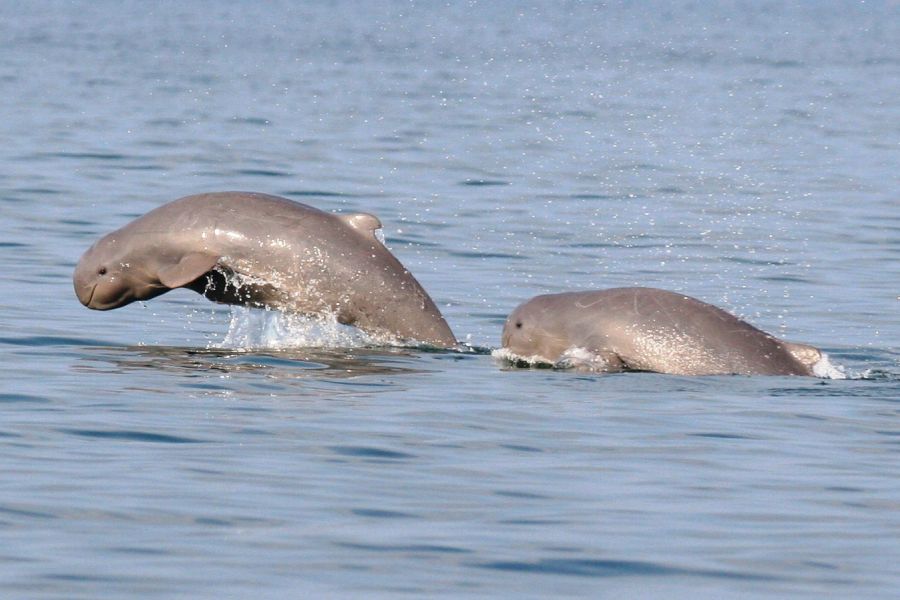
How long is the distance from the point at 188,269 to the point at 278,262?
2.24 feet

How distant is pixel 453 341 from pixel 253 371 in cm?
196

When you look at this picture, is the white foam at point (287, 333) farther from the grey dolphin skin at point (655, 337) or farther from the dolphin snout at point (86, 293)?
the grey dolphin skin at point (655, 337)

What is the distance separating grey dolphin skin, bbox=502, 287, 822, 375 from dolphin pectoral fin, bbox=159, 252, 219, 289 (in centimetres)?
244

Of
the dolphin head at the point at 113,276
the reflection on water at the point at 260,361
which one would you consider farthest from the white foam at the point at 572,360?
the dolphin head at the point at 113,276

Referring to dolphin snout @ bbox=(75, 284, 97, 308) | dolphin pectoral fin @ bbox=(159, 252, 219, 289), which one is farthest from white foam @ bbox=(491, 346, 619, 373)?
dolphin snout @ bbox=(75, 284, 97, 308)

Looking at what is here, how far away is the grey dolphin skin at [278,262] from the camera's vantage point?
15.7 meters

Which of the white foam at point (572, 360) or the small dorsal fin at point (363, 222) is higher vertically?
the small dorsal fin at point (363, 222)

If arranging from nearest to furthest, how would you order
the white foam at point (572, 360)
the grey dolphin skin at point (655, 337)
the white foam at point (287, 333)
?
the grey dolphin skin at point (655, 337) < the white foam at point (572, 360) < the white foam at point (287, 333)

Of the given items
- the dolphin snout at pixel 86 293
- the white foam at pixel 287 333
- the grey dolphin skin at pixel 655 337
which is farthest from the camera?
the dolphin snout at pixel 86 293

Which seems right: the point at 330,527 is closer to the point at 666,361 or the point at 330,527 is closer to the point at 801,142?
the point at 666,361

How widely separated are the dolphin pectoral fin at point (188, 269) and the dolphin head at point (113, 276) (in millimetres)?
369

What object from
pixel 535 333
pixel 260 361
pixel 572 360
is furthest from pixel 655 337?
pixel 260 361

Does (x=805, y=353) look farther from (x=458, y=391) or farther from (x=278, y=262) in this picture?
(x=278, y=262)

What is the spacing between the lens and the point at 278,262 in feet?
51.4
